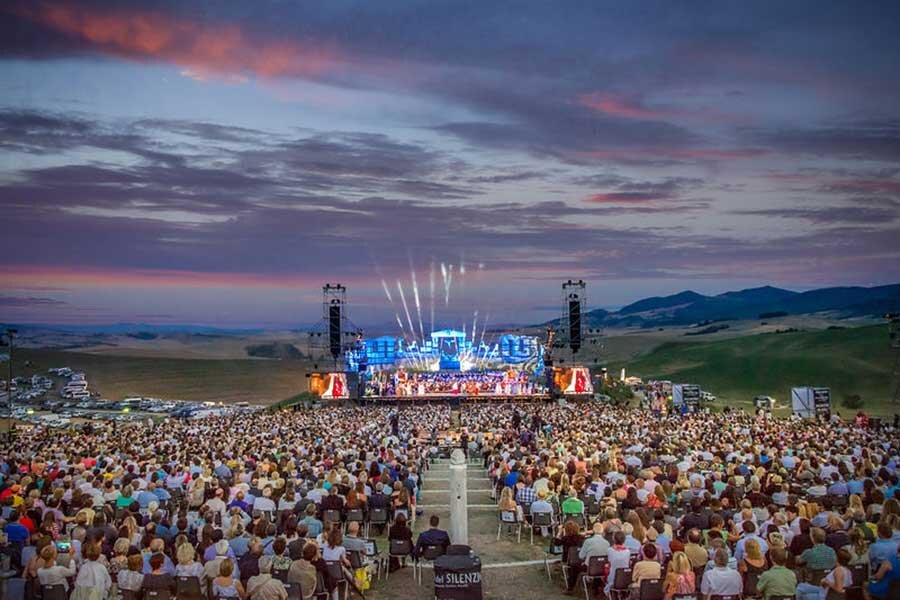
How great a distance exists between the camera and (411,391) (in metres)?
70.9

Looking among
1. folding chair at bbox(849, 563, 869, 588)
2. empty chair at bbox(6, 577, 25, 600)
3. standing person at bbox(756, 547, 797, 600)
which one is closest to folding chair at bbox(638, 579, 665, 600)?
standing person at bbox(756, 547, 797, 600)

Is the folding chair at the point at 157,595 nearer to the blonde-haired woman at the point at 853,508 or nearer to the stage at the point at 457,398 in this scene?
the blonde-haired woman at the point at 853,508

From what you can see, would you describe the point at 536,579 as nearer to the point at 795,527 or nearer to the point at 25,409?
the point at 795,527

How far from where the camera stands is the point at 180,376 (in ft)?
440

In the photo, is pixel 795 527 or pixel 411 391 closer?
pixel 795 527

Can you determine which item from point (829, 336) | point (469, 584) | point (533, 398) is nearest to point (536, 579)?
point (469, 584)

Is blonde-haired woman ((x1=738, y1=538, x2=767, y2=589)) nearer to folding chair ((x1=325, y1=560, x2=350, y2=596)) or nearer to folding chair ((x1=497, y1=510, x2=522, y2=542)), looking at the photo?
folding chair ((x1=325, y1=560, x2=350, y2=596))

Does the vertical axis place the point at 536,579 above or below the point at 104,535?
below

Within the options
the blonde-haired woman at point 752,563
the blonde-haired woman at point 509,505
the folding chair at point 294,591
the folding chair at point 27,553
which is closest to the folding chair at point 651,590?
the blonde-haired woman at point 752,563

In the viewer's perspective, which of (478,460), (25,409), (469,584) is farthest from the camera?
(25,409)

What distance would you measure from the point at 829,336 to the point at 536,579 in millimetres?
119890

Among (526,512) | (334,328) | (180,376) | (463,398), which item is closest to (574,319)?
(463,398)

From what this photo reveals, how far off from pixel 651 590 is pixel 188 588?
19.4 ft

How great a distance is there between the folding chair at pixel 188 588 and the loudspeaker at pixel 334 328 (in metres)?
52.5
